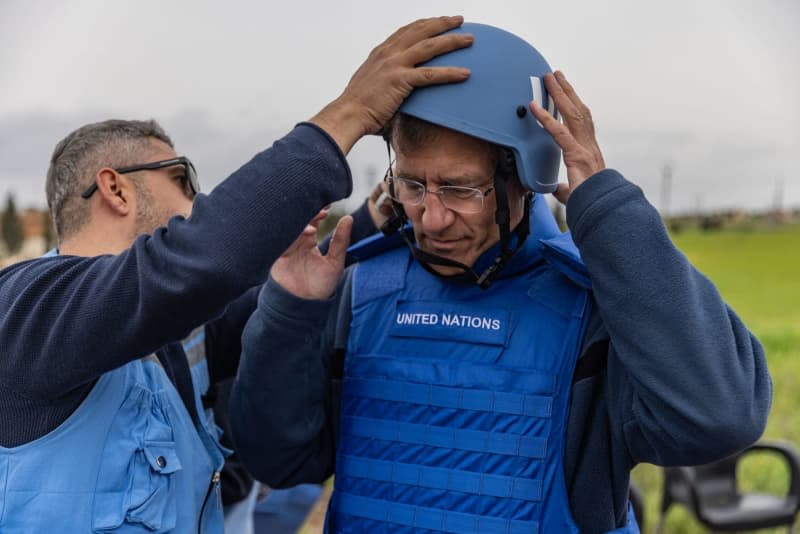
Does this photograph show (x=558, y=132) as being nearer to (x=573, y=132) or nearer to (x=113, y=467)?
(x=573, y=132)

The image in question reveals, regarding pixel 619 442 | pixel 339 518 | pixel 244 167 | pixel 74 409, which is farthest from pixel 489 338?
pixel 74 409

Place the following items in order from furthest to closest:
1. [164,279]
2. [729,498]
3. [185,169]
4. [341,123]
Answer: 1. [729,498]
2. [185,169]
3. [341,123]
4. [164,279]

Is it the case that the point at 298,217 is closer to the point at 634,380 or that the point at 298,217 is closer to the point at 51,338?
the point at 51,338

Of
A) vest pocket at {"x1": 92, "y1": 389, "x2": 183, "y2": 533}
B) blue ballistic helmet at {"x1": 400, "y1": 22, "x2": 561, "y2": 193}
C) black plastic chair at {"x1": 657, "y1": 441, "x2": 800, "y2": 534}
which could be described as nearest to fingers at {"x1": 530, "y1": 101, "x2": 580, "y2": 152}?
blue ballistic helmet at {"x1": 400, "y1": 22, "x2": 561, "y2": 193}

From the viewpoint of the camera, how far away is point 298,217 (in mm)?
1807

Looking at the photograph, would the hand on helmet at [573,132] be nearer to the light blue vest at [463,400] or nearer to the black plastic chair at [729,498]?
the light blue vest at [463,400]

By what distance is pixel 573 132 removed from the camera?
217 centimetres

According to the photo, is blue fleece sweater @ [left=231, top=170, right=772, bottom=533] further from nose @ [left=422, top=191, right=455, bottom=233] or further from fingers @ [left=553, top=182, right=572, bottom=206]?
nose @ [left=422, top=191, right=455, bottom=233]

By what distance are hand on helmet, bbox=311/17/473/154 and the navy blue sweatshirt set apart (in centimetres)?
9

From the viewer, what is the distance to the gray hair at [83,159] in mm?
2492

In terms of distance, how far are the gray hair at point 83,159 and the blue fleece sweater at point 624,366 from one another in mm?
701

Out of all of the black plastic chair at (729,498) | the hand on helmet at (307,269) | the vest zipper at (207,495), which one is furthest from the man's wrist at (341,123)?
the black plastic chair at (729,498)

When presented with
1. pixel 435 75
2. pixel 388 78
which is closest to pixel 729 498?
pixel 435 75

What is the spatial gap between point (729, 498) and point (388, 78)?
15.8ft
